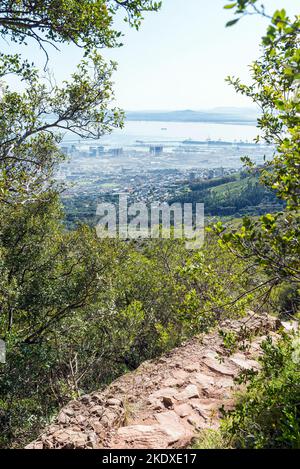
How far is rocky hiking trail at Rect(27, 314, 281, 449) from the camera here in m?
4.80

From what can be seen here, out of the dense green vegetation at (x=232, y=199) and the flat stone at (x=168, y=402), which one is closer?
the flat stone at (x=168, y=402)

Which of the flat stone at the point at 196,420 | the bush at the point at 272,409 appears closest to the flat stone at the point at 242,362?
the flat stone at the point at 196,420

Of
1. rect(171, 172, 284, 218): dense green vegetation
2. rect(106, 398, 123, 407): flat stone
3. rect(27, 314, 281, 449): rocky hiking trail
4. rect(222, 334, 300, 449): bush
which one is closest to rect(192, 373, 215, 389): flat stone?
rect(27, 314, 281, 449): rocky hiking trail

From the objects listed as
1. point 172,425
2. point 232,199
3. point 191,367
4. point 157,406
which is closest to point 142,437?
point 172,425

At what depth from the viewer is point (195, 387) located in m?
6.43

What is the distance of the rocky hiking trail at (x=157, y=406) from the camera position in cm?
480

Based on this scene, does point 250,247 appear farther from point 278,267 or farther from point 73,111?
point 73,111

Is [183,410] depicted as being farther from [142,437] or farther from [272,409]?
[272,409]

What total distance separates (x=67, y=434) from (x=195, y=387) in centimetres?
244

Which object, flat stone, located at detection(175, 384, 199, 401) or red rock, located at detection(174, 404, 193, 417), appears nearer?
red rock, located at detection(174, 404, 193, 417)

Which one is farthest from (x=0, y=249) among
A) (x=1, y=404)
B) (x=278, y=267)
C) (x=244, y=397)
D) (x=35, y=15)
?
(x=278, y=267)

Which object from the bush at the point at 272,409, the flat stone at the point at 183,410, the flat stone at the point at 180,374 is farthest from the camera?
the flat stone at the point at 180,374

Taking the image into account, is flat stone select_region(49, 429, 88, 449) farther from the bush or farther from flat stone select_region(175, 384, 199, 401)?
flat stone select_region(175, 384, 199, 401)

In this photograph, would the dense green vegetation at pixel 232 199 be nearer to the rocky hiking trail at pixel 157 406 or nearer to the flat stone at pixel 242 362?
the flat stone at pixel 242 362
